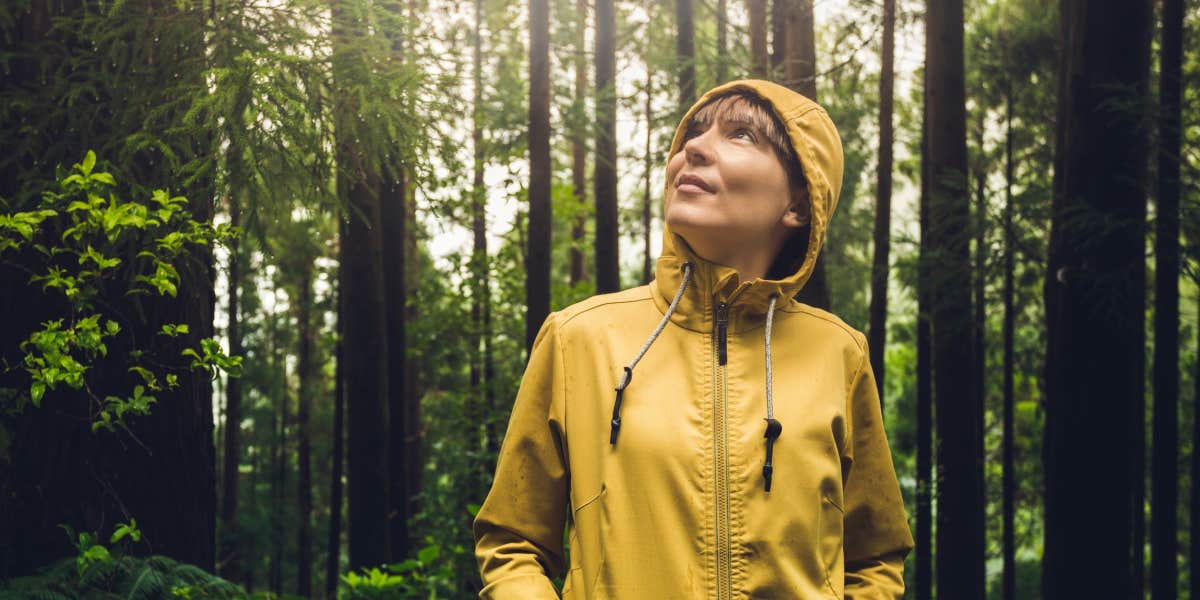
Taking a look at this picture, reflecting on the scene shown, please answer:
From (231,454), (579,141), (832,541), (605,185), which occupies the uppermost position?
(579,141)

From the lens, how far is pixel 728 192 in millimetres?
2555

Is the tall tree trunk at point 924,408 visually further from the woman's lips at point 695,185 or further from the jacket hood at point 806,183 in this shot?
the woman's lips at point 695,185

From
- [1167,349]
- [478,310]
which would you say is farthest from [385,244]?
[1167,349]

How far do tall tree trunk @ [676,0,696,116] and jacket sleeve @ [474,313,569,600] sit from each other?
26.3 feet

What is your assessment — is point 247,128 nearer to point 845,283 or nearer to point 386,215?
point 386,215

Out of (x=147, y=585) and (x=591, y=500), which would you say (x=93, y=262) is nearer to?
(x=147, y=585)

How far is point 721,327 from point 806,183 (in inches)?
19.7

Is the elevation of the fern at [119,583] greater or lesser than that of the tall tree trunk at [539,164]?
lesser

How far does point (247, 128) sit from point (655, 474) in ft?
11.9

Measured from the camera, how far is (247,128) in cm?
512

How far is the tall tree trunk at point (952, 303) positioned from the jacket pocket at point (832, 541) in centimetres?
854

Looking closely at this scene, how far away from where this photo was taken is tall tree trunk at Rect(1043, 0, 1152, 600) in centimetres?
733

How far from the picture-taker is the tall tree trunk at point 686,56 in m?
10.7

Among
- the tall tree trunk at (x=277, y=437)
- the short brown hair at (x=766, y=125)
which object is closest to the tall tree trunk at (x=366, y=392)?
the short brown hair at (x=766, y=125)
